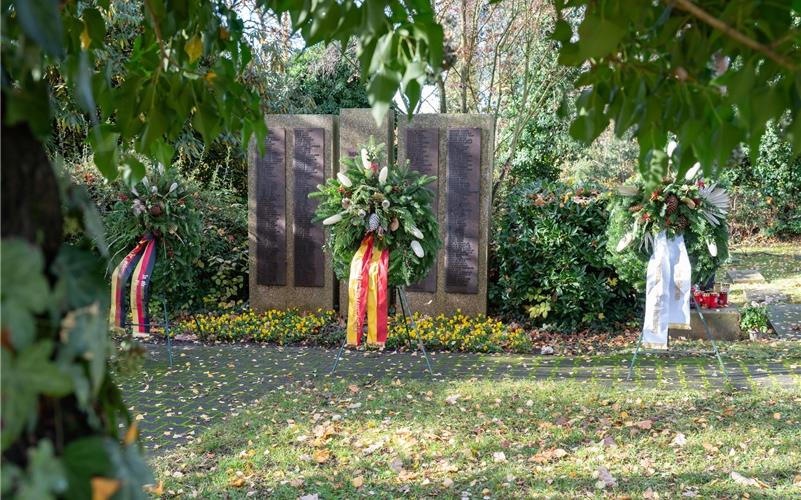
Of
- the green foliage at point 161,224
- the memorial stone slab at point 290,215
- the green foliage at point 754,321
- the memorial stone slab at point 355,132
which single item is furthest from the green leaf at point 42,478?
the green foliage at point 754,321

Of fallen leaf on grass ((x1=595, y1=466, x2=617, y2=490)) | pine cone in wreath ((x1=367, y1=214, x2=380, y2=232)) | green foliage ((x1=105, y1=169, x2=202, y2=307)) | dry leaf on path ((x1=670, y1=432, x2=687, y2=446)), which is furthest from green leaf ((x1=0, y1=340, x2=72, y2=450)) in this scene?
green foliage ((x1=105, y1=169, x2=202, y2=307))

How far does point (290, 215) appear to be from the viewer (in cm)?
916

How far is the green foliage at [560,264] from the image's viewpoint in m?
8.32

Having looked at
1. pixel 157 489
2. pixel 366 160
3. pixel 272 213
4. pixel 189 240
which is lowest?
pixel 157 489

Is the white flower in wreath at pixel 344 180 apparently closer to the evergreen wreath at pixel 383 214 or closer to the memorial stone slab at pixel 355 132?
the evergreen wreath at pixel 383 214

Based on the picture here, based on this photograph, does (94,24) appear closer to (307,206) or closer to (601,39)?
(601,39)

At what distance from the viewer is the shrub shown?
25.4 ft

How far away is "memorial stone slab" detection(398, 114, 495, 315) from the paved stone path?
1.43 meters

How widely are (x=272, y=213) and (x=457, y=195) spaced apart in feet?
7.97

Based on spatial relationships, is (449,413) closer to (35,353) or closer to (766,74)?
(766,74)

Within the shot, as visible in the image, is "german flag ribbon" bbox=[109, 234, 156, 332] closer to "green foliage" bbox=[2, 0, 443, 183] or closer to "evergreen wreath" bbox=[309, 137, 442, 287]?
"evergreen wreath" bbox=[309, 137, 442, 287]

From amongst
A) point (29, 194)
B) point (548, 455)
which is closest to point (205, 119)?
point (29, 194)

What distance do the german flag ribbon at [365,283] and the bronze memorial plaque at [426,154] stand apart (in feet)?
6.78

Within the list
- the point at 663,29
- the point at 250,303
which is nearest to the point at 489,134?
the point at 250,303
